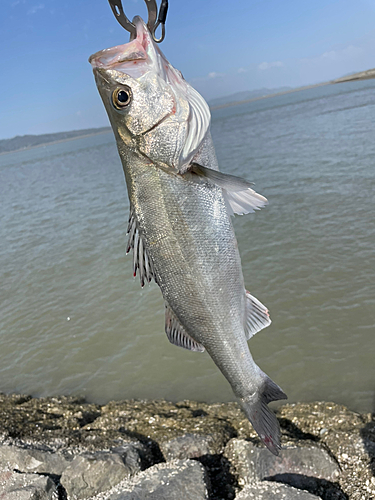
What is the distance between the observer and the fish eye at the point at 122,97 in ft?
7.59

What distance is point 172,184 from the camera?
236 cm

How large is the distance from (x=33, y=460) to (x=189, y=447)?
1804 millimetres

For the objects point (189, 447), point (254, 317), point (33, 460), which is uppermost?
point (254, 317)

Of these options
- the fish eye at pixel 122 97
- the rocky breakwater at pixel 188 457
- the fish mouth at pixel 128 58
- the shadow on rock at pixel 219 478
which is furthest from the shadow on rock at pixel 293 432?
the fish mouth at pixel 128 58

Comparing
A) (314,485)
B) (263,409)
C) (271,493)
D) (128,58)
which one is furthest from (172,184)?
(314,485)

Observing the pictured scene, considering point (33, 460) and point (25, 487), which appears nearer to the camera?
point (25, 487)

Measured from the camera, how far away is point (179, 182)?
93.1 inches

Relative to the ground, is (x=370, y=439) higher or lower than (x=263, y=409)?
lower

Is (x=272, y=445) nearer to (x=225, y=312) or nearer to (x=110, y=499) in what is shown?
(x=225, y=312)

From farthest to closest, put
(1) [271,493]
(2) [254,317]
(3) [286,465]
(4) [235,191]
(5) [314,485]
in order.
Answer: (3) [286,465]
(5) [314,485]
(1) [271,493]
(2) [254,317]
(4) [235,191]

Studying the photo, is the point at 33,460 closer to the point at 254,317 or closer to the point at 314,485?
the point at 314,485

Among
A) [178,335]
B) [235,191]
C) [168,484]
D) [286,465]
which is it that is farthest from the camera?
[286,465]

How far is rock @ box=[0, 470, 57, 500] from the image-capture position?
12.9ft

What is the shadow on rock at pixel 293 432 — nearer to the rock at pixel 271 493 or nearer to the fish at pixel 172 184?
the rock at pixel 271 493
